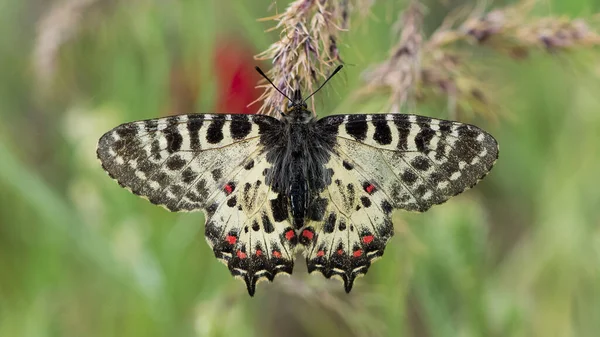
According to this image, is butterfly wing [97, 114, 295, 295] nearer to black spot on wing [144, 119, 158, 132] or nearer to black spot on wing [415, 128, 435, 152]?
black spot on wing [144, 119, 158, 132]

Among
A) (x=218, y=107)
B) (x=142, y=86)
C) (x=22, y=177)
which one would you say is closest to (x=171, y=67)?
(x=142, y=86)

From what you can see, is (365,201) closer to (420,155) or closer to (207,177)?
(420,155)

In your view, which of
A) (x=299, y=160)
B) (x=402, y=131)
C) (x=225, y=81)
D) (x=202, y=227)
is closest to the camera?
(x=402, y=131)

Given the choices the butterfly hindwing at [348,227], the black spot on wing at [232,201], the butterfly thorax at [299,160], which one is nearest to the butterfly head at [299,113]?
the butterfly thorax at [299,160]

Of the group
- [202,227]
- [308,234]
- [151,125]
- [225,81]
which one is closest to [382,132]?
[308,234]

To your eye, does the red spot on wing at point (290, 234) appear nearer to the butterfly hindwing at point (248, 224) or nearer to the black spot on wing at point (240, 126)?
the butterfly hindwing at point (248, 224)

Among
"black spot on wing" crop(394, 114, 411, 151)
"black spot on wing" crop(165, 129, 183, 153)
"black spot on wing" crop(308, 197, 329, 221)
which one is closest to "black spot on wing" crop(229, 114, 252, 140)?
"black spot on wing" crop(165, 129, 183, 153)

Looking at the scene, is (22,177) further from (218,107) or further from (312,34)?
(312,34)
